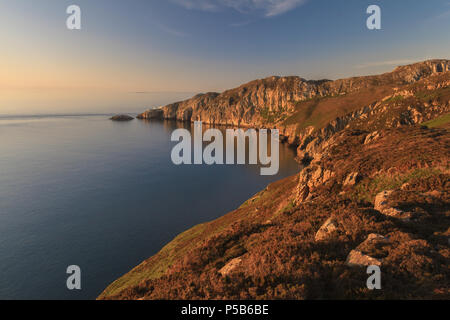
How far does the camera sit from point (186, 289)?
31.0 feet

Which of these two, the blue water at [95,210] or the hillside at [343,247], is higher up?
the hillside at [343,247]

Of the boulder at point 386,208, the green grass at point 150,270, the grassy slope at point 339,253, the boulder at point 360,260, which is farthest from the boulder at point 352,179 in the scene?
the green grass at point 150,270

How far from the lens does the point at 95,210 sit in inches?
1923

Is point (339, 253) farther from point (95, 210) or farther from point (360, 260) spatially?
point (95, 210)

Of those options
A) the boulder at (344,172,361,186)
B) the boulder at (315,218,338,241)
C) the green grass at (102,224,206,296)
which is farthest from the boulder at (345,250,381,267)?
the green grass at (102,224,206,296)

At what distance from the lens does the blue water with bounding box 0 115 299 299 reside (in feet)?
105

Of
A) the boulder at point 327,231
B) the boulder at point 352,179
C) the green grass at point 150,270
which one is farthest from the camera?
the green grass at point 150,270

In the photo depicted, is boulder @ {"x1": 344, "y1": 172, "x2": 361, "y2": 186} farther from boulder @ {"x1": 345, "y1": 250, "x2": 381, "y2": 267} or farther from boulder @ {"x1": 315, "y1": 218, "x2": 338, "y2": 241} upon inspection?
boulder @ {"x1": 345, "y1": 250, "x2": 381, "y2": 267}

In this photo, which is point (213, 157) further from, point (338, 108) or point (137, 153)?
point (338, 108)

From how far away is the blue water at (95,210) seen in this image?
105 ft

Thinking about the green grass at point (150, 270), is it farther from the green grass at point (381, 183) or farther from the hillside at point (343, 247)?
the green grass at point (381, 183)

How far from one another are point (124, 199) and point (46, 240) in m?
17.9

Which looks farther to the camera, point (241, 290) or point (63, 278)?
point (63, 278)
